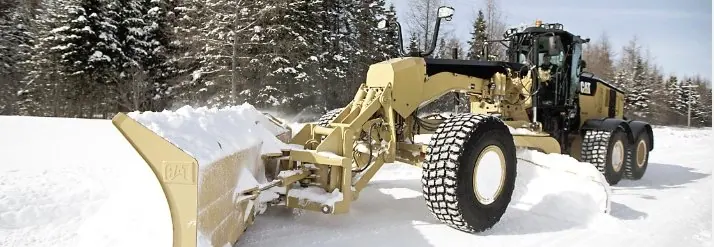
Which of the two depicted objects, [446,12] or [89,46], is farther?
[89,46]

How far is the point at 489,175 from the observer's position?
4.53 meters

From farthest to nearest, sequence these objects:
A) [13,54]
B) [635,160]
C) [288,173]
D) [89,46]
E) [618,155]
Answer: [13,54]
[89,46]
[635,160]
[618,155]
[288,173]

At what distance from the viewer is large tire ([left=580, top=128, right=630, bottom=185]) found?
23.5 ft

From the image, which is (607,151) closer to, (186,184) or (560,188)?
(560,188)

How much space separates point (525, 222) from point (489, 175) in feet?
1.97

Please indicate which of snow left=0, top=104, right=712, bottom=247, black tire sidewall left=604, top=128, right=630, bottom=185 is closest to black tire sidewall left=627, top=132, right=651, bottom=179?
black tire sidewall left=604, top=128, right=630, bottom=185

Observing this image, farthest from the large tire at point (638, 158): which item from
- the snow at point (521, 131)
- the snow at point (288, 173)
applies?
the snow at point (288, 173)

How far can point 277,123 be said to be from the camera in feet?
17.6

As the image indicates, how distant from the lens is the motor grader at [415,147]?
2.87 m

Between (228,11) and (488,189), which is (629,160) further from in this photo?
(228,11)

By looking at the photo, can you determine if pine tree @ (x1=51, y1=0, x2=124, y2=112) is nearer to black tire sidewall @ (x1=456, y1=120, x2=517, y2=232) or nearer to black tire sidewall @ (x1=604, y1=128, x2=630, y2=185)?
black tire sidewall @ (x1=604, y1=128, x2=630, y2=185)

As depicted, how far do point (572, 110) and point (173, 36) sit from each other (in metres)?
20.7

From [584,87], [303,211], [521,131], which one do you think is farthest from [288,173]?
[584,87]

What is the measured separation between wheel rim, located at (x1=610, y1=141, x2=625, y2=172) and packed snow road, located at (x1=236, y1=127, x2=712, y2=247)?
3.53ft
